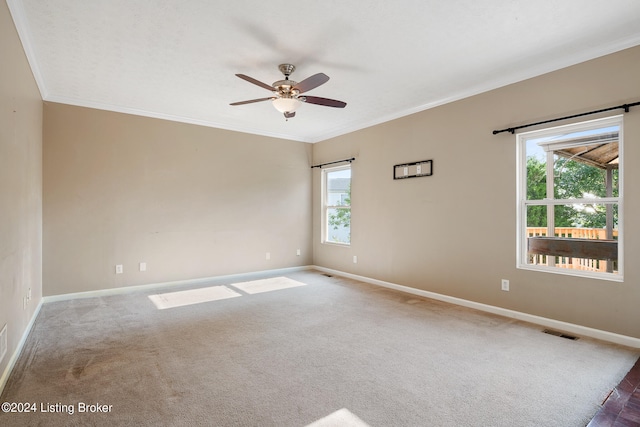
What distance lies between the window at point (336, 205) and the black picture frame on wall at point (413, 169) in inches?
44.6

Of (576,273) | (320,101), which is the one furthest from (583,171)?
(320,101)

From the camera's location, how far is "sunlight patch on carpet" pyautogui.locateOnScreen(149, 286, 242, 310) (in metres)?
4.16

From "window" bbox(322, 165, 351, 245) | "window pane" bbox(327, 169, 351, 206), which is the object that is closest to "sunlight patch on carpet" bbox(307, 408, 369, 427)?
"window" bbox(322, 165, 351, 245)

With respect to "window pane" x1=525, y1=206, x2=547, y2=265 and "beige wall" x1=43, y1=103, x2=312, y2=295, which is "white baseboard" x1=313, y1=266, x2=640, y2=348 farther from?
"beige wall" x1=43, y1=103, x2=312, y2=295

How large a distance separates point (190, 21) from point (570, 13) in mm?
2884

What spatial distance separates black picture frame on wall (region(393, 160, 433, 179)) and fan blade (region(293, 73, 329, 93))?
2197 mm

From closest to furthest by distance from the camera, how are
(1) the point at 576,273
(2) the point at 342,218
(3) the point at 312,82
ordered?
(3) the point at 312,82
(1) the point at 576,273
(2) the point at 342,218

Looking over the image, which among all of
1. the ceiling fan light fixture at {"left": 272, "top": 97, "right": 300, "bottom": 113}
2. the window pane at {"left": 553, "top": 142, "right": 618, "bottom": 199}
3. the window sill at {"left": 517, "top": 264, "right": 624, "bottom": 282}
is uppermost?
the ceiling fan light fixture at {"left": 272, "top": 97, "right": 300, "bottom": 113}

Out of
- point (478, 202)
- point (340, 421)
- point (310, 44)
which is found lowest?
point (340, 421)

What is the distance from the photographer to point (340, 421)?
6.03 feet

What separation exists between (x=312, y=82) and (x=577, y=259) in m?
3.09

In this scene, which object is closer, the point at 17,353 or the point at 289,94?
the point at 17,353

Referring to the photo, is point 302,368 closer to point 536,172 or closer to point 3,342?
point 3,342

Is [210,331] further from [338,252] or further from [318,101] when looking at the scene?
[338,252]
